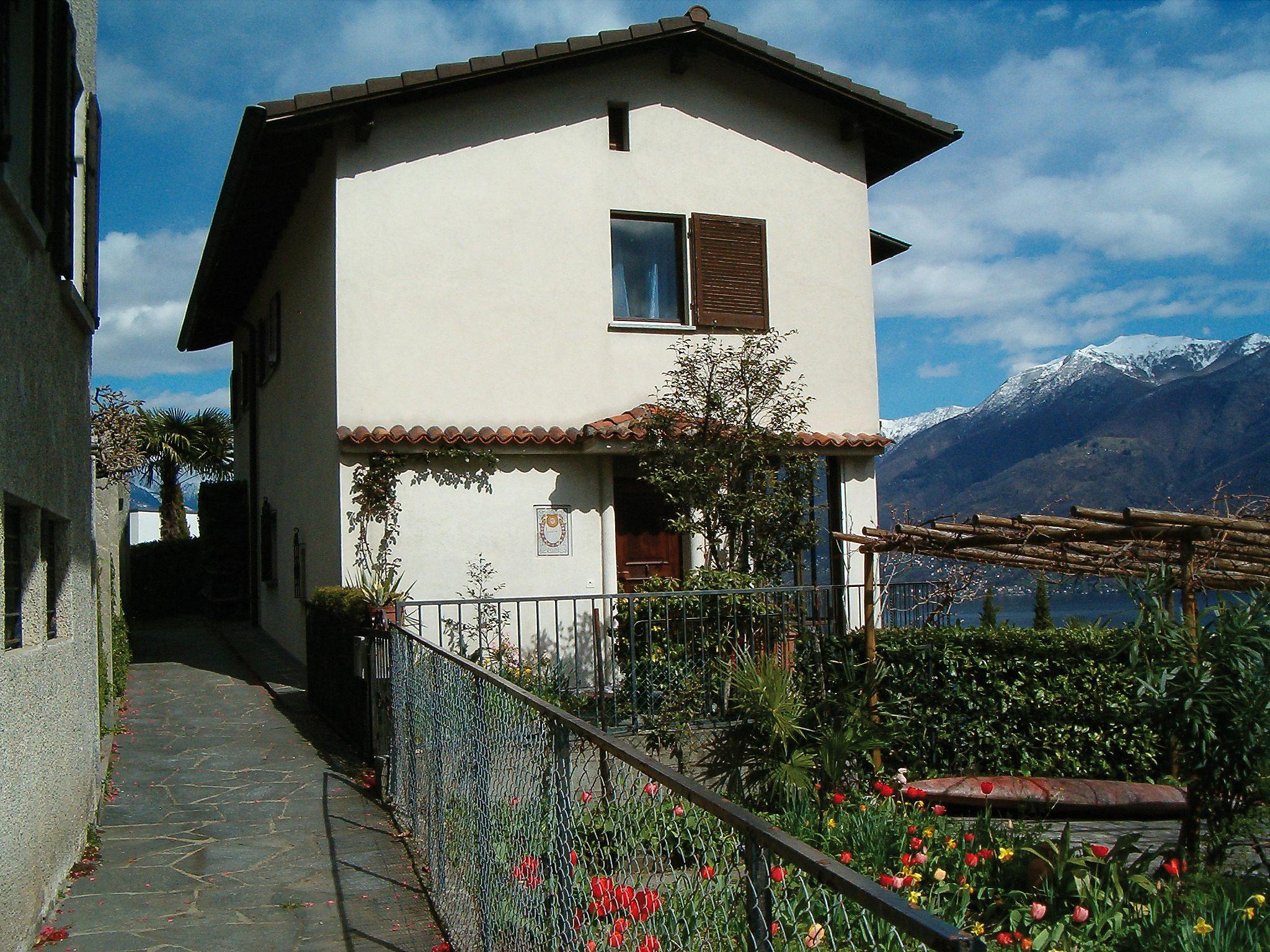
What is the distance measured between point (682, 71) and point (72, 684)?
9.67 m

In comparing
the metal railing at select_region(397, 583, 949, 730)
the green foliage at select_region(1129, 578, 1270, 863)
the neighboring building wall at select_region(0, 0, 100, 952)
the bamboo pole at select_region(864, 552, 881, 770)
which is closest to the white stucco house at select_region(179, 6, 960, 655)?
the metal railing at select_region(397, 583, 949, 730)

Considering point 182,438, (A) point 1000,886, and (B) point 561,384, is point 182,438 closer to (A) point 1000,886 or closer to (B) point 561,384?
(B) point 561,384

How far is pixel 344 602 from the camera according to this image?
9406mm

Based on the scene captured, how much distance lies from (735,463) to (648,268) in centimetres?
316

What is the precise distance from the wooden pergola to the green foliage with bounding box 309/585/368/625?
394 centimetres

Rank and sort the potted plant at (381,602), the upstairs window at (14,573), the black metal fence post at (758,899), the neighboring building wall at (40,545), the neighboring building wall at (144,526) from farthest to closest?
the neighboring building wall at (144,526), the potted plant at (381,602), the upstairs window at (14,573), the neighboring building wall at (40,545), the black metal fence post at (758,899)

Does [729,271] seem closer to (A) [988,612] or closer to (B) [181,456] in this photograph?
(A) [988,612]

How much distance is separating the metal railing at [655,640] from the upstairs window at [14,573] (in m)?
3.30

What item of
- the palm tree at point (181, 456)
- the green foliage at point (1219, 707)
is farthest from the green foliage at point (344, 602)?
the palm tree at point (181, 456)

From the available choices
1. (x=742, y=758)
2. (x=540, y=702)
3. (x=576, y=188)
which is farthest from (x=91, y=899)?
(x=576, y=188)

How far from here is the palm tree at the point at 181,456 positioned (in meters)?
28.1

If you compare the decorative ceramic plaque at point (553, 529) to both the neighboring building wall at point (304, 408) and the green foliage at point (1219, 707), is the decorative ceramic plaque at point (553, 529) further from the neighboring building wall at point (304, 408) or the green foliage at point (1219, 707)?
the green foliage at point (1219, 707)

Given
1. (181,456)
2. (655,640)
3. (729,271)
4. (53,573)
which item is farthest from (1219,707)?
(181,456)

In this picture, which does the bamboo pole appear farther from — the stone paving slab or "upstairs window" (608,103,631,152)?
"upstairs window" (608,103,631,152)
